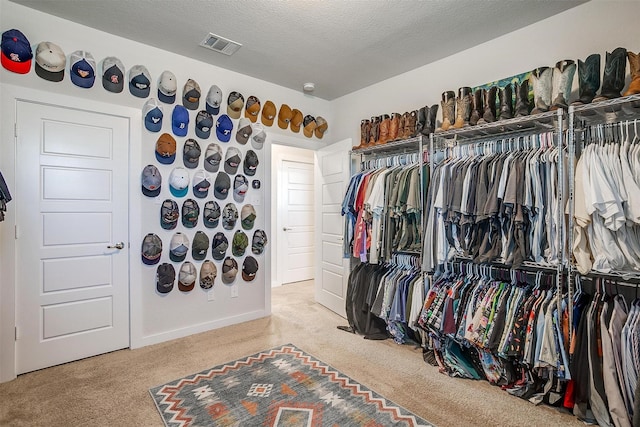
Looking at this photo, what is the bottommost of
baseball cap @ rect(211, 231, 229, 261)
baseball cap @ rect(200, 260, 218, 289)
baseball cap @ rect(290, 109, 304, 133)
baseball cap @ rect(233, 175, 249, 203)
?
baseball cap @ rect(200, 260, 218, 289)

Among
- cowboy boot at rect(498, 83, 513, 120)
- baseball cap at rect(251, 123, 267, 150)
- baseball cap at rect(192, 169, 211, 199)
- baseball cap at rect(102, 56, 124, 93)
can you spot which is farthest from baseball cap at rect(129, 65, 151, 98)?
cowboy boot at rect(498, 83, 513, 120)

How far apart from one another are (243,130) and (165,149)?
0.83 metres

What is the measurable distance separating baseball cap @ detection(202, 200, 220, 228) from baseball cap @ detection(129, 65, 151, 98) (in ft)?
3.71

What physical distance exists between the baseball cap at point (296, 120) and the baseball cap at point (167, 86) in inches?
52.2

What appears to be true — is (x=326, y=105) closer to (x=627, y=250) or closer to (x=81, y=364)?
(x=627, y=250)

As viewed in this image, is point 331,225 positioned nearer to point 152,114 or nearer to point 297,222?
point 297,222

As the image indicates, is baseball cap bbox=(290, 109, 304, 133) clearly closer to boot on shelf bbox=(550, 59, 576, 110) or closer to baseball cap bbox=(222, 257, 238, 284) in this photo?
baseball cap bbox=(222, 257, 238, 284)

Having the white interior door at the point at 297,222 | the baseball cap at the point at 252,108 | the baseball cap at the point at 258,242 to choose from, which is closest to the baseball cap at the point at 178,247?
the baseball cap at the point at 258,242

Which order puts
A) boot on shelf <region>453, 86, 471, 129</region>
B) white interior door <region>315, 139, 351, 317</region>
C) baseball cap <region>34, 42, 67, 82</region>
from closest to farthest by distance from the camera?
baseball cap <region>34, 42, 67, 82</region> → boot on shelf <region>453, 86, 471, 129</region> → white interior door <region>315, 139, 351, 317</region>

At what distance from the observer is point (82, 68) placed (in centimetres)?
253

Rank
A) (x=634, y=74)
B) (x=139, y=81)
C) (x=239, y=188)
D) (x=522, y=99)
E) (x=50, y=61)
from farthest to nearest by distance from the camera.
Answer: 1. (x=239, y=188)
2. (x=139, y=81)
3. (x=50, y=61)
4. (x=522, y=99)
5. (x=634, y=74)

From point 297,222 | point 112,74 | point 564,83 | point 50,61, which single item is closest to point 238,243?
point 112,74

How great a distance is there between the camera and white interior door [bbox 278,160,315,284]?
541cm

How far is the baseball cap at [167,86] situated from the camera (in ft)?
9.46
